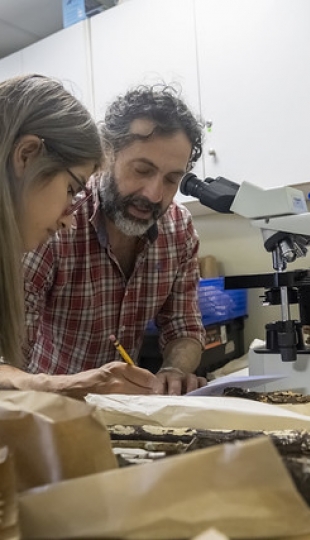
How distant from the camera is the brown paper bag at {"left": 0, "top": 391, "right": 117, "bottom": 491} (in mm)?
357

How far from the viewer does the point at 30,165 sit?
821 mm

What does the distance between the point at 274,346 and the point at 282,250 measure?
0.18 m

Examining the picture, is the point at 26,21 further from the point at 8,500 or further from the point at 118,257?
the point at 8,500

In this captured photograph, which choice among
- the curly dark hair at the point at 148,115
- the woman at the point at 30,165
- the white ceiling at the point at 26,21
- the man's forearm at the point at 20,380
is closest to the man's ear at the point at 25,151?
the woman at the point at 30,165

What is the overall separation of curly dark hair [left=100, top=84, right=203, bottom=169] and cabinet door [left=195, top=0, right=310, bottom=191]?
426 mm

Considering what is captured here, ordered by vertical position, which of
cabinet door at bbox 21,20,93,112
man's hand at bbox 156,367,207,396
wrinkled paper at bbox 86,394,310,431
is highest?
cabinet door at bbox 21,20,93,112

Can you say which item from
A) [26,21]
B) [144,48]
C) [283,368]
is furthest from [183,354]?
[26,21]

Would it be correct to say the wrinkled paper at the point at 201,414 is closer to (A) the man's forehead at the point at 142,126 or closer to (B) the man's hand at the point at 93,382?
(B) the man's hand at the point at 93,382

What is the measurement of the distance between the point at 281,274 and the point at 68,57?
150 centimetres

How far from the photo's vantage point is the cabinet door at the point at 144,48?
180cm

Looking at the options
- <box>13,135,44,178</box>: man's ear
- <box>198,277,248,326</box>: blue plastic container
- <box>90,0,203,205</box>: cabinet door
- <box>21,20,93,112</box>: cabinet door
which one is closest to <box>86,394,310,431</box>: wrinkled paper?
<box>13,135,44,178</box>: man's ear

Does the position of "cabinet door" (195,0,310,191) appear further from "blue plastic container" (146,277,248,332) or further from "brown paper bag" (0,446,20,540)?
"brown paper bag" (0,446,20,540)

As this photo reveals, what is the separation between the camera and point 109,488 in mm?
288

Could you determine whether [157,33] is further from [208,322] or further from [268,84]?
[208,322]
